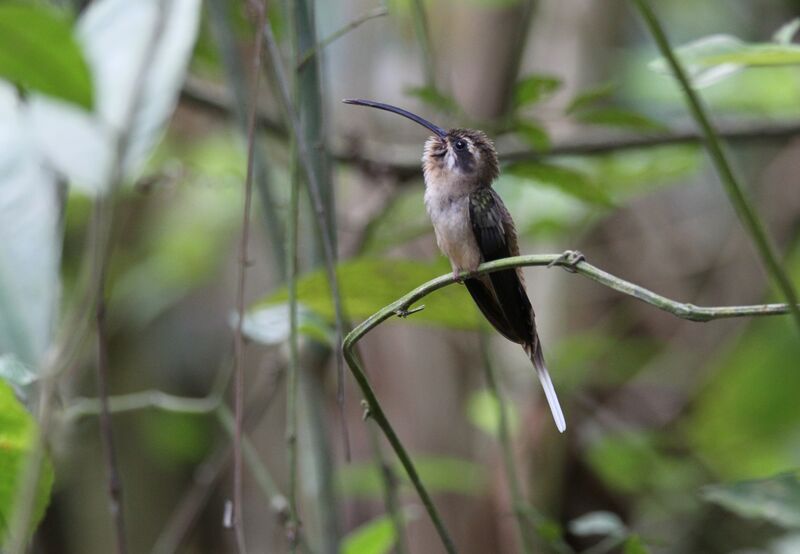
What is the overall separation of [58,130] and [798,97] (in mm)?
3448

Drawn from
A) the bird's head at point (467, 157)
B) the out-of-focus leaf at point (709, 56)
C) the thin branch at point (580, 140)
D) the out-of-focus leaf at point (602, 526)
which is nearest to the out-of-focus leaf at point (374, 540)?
the out-of-focus leaf at point (602, 526)

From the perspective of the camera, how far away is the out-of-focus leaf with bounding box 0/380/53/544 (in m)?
1.14

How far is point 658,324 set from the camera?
522 cm

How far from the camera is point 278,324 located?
1.84 meters

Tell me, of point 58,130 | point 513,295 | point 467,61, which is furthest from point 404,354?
point 58,130

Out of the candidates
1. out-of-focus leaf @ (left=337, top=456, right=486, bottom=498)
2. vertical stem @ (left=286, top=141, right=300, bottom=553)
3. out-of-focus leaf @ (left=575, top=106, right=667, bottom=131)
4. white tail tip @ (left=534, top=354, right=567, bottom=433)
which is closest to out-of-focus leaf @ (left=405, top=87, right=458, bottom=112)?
out-of-focus leaf @ (left=575, top=106, right=667, bottom=131)

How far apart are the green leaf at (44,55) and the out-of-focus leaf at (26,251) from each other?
1.00 feet

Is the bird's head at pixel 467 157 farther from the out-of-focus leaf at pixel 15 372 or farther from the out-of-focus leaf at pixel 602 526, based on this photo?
the out-of-focus leaf at pixel 15 372

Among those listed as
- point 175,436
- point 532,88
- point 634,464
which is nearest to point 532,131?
point 532,88

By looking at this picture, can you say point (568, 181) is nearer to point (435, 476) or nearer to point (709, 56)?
point (709, 56)

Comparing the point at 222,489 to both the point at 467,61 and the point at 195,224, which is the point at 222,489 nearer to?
the point at 195,224

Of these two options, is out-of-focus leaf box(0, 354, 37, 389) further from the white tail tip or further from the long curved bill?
the white tail tip

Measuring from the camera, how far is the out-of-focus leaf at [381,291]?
1632mm

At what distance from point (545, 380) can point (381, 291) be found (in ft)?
1.08
